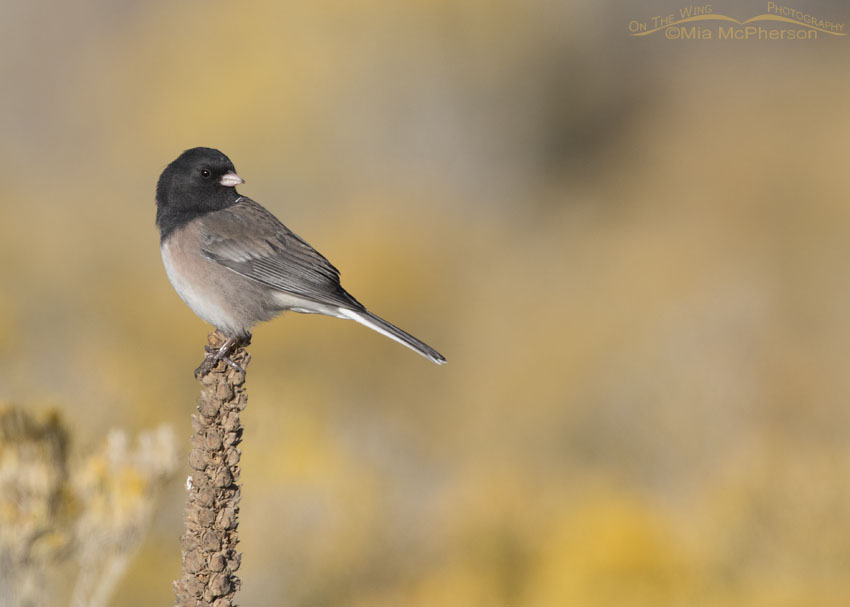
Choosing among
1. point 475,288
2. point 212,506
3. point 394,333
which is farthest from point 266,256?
point 475,288

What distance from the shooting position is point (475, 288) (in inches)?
336

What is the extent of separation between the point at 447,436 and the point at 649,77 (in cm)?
938

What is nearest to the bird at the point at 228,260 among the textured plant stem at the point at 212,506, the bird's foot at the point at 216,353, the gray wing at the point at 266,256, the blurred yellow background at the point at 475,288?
the gray wing at the point at 266,256

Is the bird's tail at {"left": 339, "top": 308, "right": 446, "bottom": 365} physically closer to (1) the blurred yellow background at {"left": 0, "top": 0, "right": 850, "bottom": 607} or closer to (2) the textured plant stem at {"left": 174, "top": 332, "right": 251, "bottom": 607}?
(1) the blurred yellow background at {"left": 0, "top": 0, "right": 850, "bottom": 607}

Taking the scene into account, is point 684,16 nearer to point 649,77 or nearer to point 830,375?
point 649,77

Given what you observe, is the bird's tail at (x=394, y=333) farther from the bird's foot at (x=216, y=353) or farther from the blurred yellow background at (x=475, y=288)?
the blurred yellow background at (x=475, y=288)

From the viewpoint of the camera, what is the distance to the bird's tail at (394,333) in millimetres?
2812

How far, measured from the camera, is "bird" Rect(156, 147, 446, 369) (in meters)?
3.02

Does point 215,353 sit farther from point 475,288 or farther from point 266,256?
point 475,288

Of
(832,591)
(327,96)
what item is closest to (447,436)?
(832,591)

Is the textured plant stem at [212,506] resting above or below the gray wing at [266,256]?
below

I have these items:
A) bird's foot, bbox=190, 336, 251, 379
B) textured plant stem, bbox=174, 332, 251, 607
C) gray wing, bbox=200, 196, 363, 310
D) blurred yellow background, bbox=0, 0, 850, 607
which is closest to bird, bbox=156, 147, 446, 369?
gray wing, bbox=200, 196, 363, 310

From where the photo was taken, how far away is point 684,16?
10.9 meters

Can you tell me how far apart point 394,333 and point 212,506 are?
1175 millimetres
